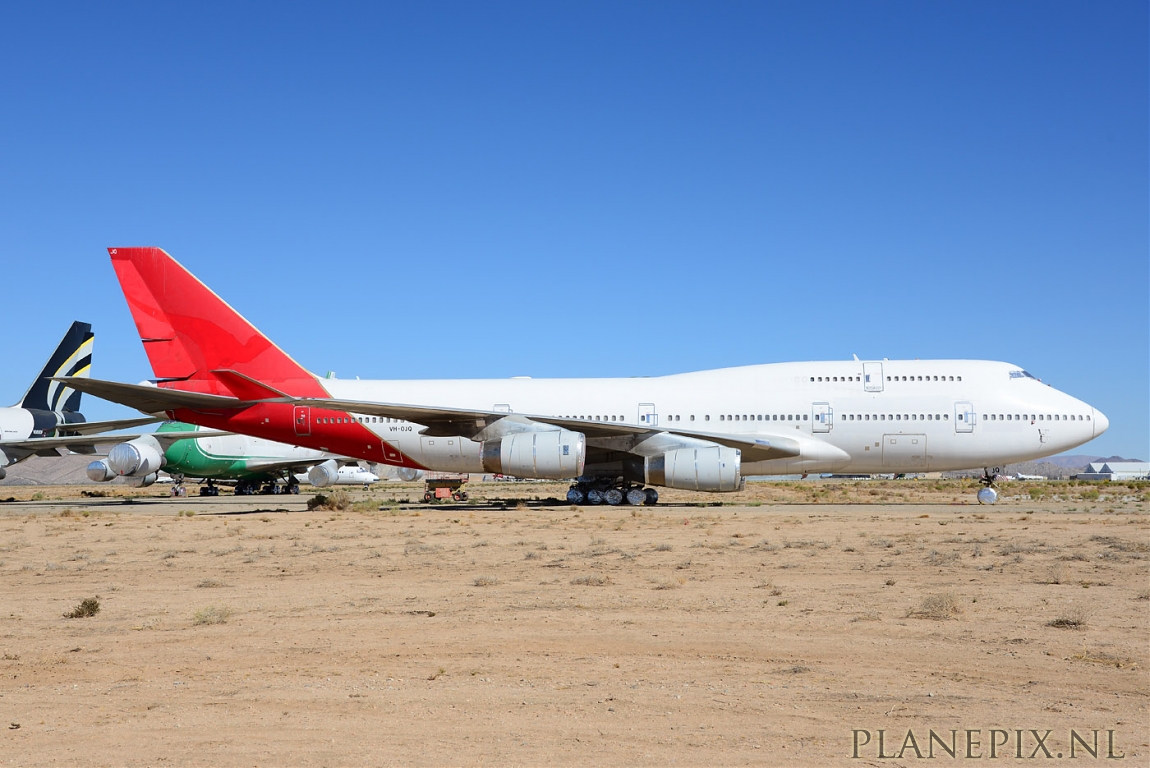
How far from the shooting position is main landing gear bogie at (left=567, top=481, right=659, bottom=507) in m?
25.2

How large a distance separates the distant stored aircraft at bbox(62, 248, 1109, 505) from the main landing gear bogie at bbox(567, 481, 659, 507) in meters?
0.05

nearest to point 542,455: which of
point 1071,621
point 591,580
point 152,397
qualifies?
point 152,397

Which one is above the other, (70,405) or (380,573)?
(70,405)

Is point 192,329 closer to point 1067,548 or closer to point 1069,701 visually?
point 1067,548

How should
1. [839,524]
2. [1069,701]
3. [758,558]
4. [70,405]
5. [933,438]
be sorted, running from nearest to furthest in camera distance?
[1069,701] → [758,558] → [839,524] → [933,438] → [70,405]

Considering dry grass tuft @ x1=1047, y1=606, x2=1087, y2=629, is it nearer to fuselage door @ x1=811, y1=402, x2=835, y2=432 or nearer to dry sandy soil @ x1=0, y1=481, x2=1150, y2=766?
dry sandy soil @ x1=0, y1=481, x2=1150, y2=766

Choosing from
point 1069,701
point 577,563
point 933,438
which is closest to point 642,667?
point 1069,701

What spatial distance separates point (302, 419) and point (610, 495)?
341 inches

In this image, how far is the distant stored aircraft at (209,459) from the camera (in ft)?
133

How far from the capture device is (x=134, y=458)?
39.9m

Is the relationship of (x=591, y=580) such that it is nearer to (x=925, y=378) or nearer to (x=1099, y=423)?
(x=925, y=378)

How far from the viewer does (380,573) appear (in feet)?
38.4

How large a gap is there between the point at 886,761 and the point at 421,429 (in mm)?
21921

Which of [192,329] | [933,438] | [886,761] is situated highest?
[192,329]
